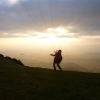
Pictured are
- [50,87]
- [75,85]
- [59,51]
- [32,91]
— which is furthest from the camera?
[59,51]

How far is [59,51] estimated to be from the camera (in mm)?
29797

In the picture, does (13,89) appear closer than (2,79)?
Yes

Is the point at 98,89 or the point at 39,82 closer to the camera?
the point at 98,89

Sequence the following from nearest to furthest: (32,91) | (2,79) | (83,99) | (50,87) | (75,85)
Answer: (83,99)
(32,91)
(50,87)
(75,85)
(2,79)

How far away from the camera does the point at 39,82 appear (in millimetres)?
22047

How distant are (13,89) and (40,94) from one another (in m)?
2.76

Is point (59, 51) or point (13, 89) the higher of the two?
point (59, 51)

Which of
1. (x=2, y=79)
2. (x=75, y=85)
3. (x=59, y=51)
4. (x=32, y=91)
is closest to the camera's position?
(x=32, y=91)

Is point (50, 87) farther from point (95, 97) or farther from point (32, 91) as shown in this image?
point (95, 97)

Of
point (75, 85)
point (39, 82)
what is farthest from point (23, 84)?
point (75, 85)

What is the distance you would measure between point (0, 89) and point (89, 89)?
803cm

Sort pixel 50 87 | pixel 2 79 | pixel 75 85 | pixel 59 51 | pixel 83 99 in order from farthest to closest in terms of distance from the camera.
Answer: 1. pixel 59 51
2. pixel 2 79
3. pixel 75 85
4. pixel 50 87
5. pixel 83 99

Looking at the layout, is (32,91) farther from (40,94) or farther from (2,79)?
(2,79)

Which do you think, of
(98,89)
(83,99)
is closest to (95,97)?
(83,99)
